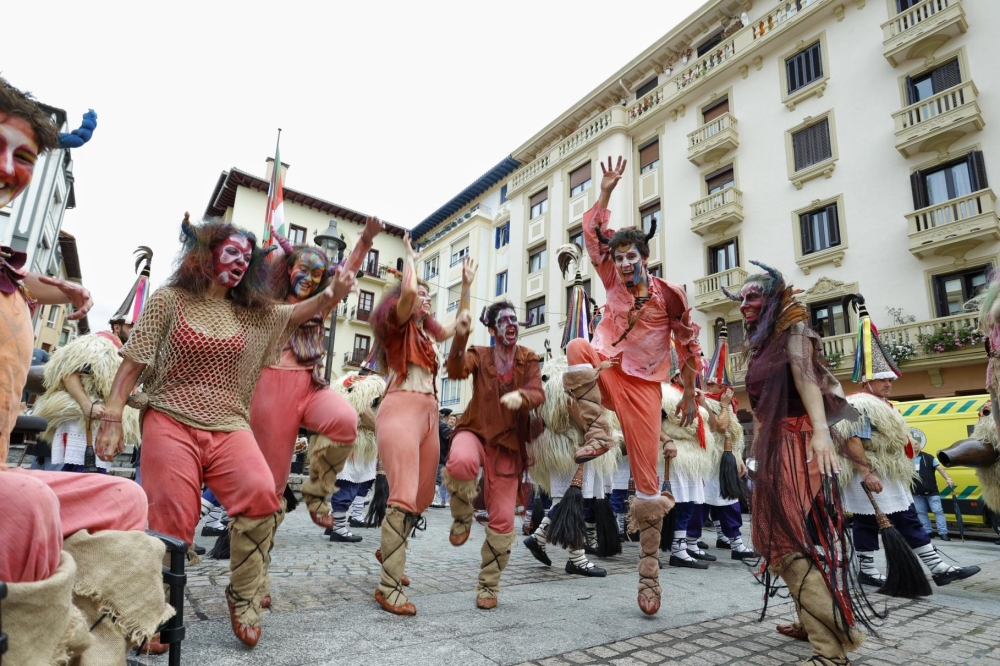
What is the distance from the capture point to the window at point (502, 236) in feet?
100

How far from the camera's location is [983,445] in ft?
17.7

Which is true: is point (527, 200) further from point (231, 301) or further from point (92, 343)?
point (231, 301)

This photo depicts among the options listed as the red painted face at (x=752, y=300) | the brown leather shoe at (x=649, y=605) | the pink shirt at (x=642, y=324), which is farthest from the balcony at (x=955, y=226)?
the brown leather shoe at (x=649, y=605)

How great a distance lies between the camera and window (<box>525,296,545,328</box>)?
2635cm

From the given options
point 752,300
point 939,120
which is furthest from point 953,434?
point 752,300

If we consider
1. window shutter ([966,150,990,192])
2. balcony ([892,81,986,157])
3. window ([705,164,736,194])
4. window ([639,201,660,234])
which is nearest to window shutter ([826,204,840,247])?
balcony ([892,81,986,157])

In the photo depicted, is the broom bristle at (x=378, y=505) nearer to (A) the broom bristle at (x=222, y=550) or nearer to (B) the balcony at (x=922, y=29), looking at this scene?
(A) the broom bristle at (x=222, y=550)

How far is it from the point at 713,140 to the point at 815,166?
3.81m

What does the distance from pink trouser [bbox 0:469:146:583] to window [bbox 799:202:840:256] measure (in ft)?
64.1

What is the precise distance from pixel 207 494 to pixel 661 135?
21.9 metres

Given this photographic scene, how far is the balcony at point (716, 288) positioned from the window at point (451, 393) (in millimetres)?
14241

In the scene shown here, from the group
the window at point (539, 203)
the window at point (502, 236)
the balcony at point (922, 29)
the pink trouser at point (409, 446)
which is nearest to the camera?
the pink trouser at point (409, 446)

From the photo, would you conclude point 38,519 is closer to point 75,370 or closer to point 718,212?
point 75,370

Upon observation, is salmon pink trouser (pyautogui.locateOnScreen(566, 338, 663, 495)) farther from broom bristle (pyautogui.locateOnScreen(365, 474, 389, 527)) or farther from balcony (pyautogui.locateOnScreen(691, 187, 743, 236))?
balcony (pyautogui.locateOnScreen(691, 187, 743, 236))
